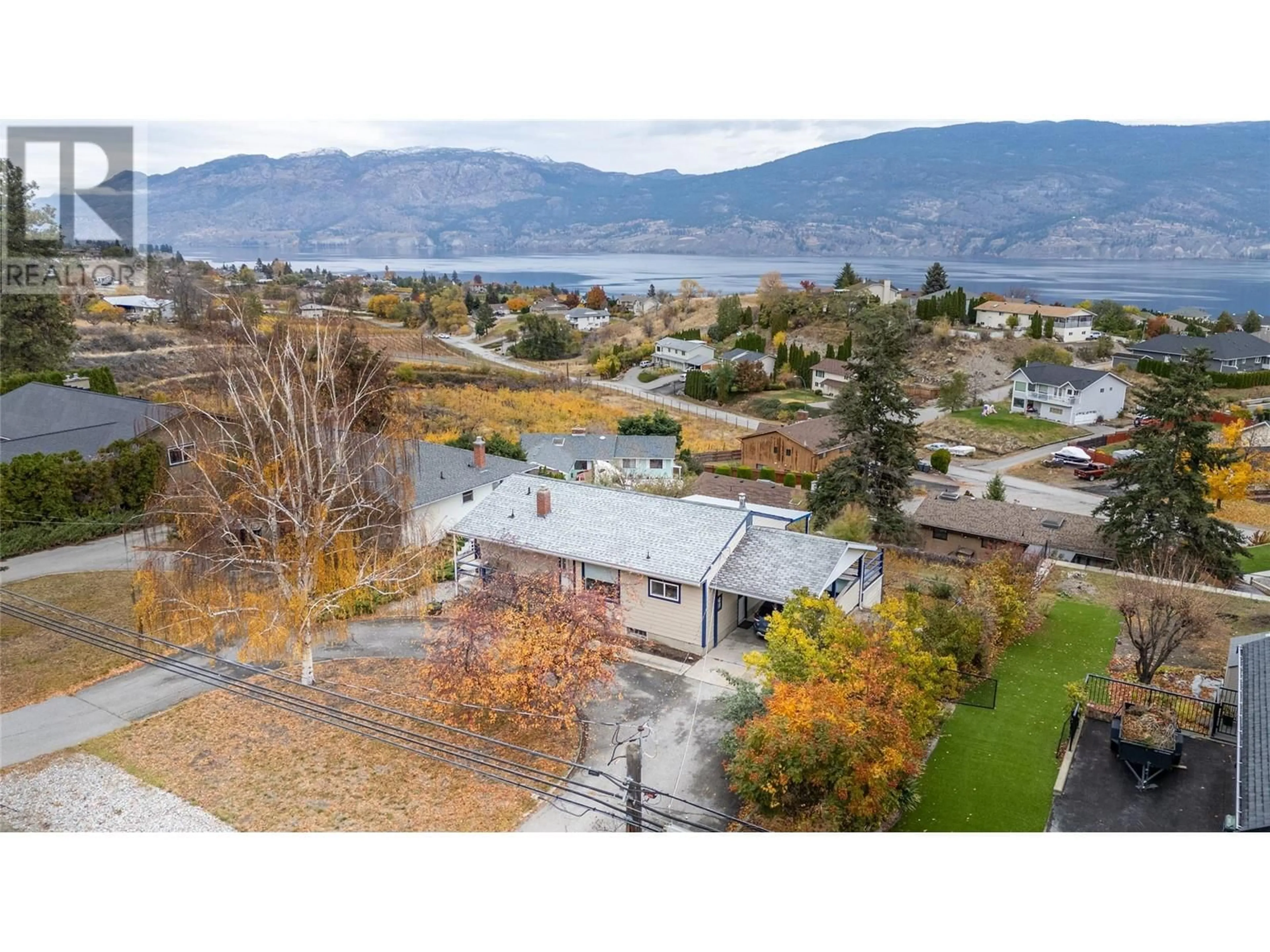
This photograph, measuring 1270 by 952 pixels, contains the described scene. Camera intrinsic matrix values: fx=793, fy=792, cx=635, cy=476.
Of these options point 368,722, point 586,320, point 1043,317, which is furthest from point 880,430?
point 586,320

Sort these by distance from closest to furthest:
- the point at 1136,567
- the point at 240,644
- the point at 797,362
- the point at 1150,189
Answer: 1. the point at 240,644
2. the point at 1136,567
3. the point at 797,362
4. the point at 1150,189

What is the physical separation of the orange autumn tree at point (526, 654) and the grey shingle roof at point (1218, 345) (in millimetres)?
56123

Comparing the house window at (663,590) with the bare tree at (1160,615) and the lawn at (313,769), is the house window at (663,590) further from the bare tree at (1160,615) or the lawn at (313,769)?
the bare tree at (1160,615)

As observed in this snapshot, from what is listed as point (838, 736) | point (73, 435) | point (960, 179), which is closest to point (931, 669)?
point (838, 736)

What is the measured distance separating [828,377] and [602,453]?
29751 mm

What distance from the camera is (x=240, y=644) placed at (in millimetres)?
17281

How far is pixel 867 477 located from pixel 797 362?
3791cm

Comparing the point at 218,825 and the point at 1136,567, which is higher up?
the point at 1136,567

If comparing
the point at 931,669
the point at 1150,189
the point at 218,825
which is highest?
the point at 1150,189

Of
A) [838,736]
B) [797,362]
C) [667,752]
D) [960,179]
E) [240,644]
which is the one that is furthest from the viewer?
[960,179]

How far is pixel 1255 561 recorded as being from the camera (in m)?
26.9

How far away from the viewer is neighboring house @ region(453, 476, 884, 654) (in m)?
17.4

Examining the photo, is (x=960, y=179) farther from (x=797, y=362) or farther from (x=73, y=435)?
(x=73, y=435)

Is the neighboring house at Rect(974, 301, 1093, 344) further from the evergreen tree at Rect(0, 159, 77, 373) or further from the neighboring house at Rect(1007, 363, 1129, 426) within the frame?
the evergreen tree at Rect(0, 159, 77, 373)
